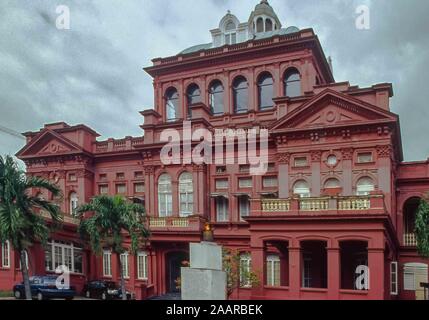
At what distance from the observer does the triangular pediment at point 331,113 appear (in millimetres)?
21125

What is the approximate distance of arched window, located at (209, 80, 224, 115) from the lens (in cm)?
2816

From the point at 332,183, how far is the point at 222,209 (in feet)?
20.7

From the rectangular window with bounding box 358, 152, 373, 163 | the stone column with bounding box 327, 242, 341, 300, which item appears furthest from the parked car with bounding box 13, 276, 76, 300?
the rectangular window with bounding box 358, 152, 373, 163

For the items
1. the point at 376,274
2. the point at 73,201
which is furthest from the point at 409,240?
the point at 73,201

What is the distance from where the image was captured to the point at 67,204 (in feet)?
90.7

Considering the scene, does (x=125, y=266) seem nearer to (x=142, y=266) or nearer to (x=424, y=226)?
(x=142, y=266)

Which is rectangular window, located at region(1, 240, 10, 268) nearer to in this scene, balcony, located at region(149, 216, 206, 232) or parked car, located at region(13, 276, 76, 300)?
parked car, located at region(13, 276, 76, 300)

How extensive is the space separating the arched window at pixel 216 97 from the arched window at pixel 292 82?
163 inches

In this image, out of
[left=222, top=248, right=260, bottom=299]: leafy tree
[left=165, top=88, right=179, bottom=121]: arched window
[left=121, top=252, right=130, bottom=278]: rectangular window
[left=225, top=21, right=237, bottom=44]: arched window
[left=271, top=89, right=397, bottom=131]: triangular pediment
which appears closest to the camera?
[left=222, top=248, right=260, bottom=299]: leafy tree

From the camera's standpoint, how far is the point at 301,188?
22766 millimetres

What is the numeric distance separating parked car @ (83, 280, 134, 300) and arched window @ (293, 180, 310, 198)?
987 cm

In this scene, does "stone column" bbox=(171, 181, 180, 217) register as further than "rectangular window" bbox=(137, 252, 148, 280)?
No
